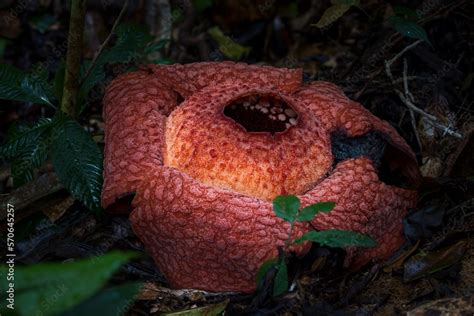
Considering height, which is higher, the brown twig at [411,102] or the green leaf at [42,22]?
the green leaf at [42,22]

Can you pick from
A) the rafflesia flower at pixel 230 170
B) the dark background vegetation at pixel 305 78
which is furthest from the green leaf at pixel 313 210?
the dark background vegetation at pixel 305 78

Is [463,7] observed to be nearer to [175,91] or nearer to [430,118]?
[430,118]

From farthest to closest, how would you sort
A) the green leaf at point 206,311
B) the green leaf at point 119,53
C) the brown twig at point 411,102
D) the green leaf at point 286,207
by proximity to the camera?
the brown twig at point 411,102 → the green leaf at point 119,53 → the green leaf at point 206,311 → the green leaf at point 286,207

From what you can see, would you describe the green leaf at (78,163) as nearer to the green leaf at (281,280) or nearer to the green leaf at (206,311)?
the green leaf at (206,311)

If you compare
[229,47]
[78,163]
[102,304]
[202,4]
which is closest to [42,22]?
[202,4]

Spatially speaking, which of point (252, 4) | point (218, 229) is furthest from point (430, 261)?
point (252, 4)

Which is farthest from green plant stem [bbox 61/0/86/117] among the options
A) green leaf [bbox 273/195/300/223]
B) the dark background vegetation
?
green leaf [bbox 273/195/300/223]

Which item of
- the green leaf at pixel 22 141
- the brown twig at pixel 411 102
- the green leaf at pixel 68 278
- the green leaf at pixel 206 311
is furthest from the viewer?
the brown twig at pixel 411 102

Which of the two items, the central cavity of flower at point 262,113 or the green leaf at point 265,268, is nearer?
the green leaf at point 265,268
